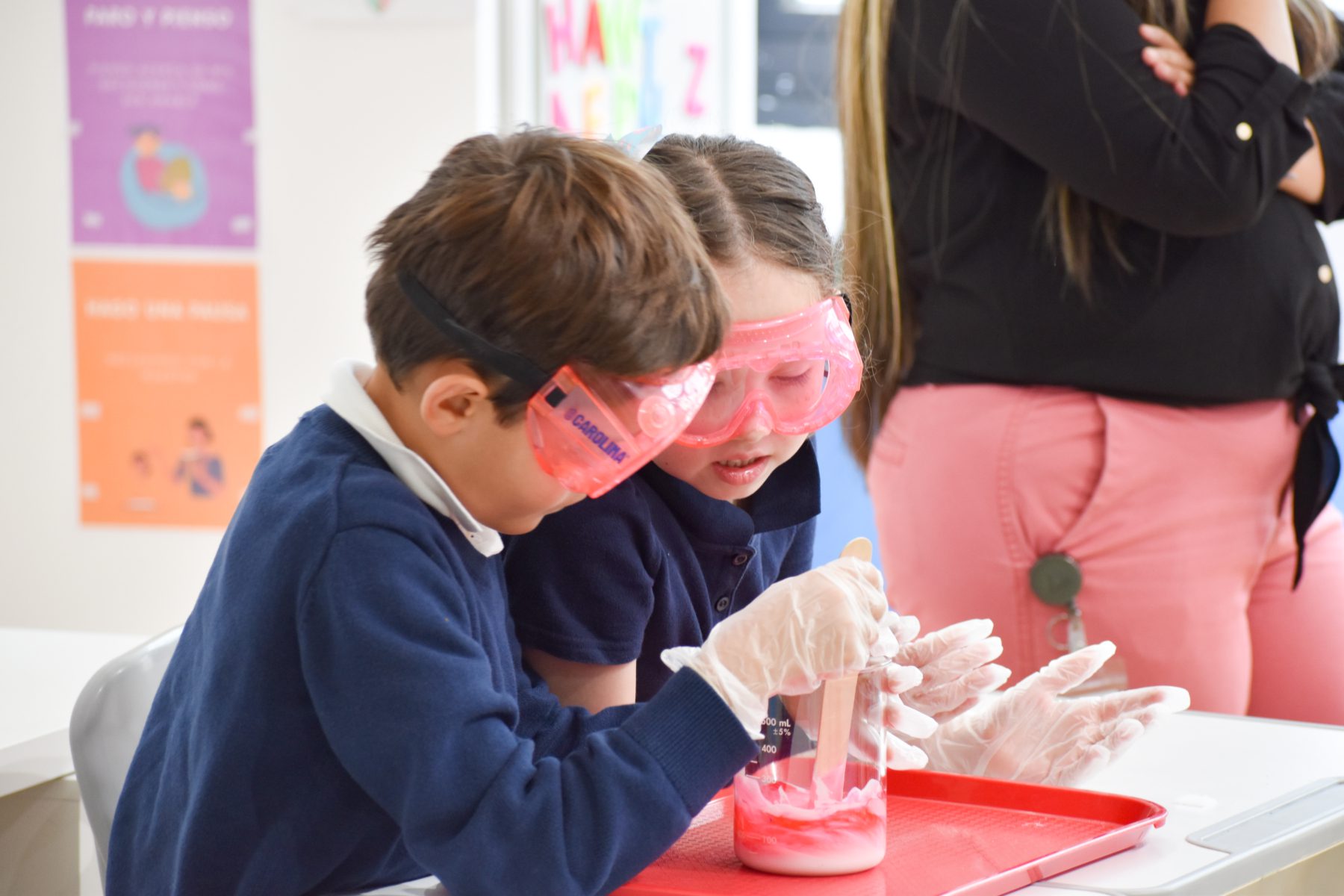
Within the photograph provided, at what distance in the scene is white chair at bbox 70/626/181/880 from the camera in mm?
1190

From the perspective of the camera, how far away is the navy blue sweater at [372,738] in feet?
2.82

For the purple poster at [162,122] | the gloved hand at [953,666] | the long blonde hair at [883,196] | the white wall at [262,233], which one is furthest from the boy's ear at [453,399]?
the purple poster at [162,122]

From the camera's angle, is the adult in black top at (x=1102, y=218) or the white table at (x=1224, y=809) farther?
the adult in black top at (x=1102, y=218)

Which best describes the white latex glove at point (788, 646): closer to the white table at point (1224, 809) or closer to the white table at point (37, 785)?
the white table at point (1224, 809)

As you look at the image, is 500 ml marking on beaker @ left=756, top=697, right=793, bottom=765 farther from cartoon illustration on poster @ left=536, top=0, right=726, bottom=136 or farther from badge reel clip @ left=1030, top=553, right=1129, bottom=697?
cartoon illustration on poster @ left=536, top=0, right=726, bottom=136

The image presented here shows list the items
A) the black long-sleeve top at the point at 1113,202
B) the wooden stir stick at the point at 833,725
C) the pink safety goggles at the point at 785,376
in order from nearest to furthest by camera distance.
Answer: the wooden stir stick at the point at 833,725 → the pink safety goggles at the point at 785,376 → the black long-sleeve top at the point at 1113,202

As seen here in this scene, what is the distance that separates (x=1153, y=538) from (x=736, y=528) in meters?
0.59

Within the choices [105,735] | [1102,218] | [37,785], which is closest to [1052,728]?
[1102,218]

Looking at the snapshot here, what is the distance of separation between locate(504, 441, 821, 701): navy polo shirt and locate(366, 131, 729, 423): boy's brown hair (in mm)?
252

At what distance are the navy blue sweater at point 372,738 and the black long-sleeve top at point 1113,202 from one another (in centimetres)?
86

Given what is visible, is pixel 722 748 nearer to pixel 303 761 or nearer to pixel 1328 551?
pixel 303 761

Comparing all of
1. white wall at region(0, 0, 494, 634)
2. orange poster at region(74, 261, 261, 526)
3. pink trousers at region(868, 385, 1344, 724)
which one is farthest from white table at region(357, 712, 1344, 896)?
orange poster at region(74, 261, 261, 526)

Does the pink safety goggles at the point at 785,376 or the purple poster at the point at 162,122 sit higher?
the purple poster at the point at 162,122

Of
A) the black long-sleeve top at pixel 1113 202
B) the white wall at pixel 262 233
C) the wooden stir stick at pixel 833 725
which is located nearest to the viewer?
the wooden stir stick at pixel 833 725
